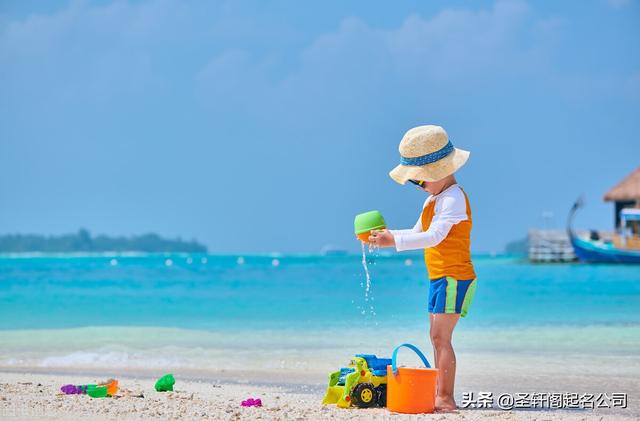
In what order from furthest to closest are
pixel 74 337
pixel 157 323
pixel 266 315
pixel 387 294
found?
pixel 387 294, pixel 266 315, pixel 157 323, pixel 74 337

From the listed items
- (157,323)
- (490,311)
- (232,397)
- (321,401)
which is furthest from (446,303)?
(490,311)

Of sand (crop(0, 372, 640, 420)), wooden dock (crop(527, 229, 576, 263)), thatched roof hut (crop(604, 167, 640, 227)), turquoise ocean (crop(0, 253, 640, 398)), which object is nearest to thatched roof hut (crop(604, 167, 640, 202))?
thatched roof hut (crop(604, 167, 640, 227))

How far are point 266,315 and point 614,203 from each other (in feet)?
126

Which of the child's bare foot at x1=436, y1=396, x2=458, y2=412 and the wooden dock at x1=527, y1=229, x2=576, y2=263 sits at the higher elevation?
the wooden dock at x1=527, y1=229, x2=576, y2=263

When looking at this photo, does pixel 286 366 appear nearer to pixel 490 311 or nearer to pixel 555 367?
pixel 555 367

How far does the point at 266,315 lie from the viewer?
1441cm

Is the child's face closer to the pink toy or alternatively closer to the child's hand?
the child's hand

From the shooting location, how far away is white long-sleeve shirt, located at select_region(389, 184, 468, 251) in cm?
518

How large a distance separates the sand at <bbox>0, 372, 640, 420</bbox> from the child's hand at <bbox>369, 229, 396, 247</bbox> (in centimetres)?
96

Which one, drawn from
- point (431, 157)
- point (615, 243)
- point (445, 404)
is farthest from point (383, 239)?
point (615, 243)

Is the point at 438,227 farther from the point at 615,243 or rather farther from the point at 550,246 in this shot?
the point at 550,246

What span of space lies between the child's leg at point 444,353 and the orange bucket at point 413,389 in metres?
0.12

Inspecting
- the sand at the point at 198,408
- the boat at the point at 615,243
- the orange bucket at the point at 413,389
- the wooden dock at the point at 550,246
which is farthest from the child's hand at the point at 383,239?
the wooden dock at the point at 550,246

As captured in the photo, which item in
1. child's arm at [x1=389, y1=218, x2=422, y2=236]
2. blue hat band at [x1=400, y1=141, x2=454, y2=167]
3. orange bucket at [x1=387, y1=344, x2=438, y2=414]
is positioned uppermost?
blue hat band at [x1=400, y1=141, x2=454, y2=167]
